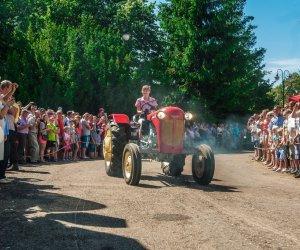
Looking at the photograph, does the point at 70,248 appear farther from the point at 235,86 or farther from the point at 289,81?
the point at 289,81

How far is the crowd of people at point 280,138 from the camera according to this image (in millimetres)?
13305

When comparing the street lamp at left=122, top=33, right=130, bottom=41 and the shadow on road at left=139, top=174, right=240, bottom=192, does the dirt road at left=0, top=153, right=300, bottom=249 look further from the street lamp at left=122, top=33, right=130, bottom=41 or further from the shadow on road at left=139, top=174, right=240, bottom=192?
the street lamp at left=122, top=33, right=130, bottom=41

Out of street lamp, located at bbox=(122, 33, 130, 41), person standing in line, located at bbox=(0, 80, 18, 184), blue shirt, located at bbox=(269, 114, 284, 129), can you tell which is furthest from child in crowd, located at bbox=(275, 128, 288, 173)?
street lamp, located at bbox=(122, 33, 130, 41)

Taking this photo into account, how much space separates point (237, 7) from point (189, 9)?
223 inches

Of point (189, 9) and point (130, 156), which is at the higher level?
point (189, 9)

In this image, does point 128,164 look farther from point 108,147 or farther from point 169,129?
point 108,147

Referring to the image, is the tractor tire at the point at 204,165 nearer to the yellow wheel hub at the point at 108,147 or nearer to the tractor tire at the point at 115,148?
the tractor tire at the point at 115,148

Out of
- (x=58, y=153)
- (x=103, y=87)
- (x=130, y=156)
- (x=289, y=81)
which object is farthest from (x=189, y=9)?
(x=289, y=81)

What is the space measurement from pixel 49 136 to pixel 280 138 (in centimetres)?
796

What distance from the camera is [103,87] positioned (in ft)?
103

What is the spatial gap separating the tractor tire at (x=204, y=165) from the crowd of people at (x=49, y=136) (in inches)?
185

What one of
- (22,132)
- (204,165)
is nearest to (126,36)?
(22,132)

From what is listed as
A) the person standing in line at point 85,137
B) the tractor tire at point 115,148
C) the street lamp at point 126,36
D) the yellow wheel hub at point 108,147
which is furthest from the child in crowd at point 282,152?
the street lamp at point 126,36

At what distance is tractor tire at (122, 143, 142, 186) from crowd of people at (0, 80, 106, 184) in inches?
130
